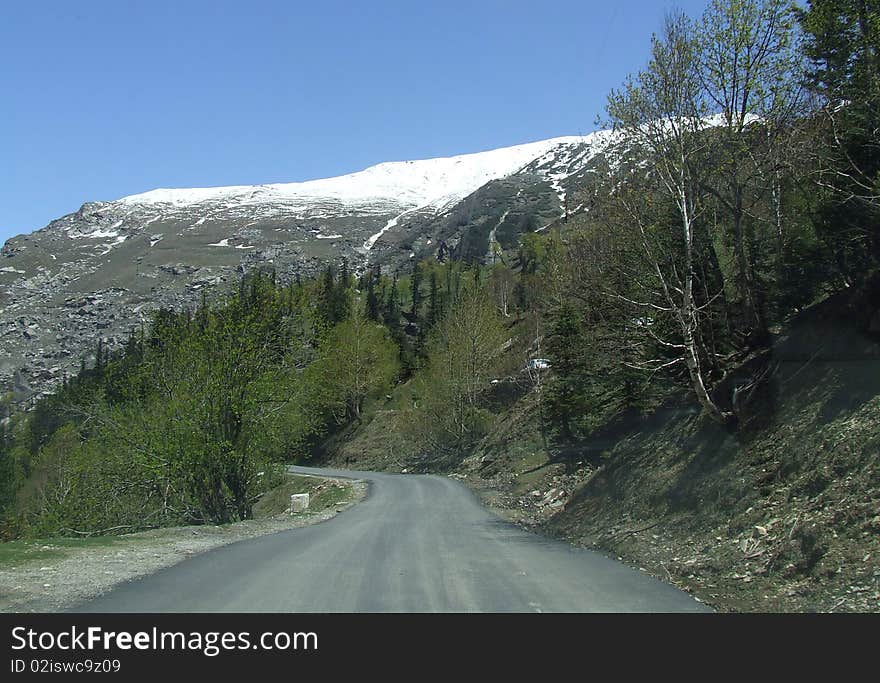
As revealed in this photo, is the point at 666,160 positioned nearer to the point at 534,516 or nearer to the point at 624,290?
the point at 624,290

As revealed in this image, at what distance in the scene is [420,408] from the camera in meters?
52.3

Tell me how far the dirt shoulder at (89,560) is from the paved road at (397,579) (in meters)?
0.55

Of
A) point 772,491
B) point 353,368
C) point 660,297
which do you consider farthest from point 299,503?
point 353,368

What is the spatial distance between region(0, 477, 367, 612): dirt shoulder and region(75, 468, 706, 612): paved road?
546mm

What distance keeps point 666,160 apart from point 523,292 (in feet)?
266

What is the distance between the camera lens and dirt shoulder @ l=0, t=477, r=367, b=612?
8.59m

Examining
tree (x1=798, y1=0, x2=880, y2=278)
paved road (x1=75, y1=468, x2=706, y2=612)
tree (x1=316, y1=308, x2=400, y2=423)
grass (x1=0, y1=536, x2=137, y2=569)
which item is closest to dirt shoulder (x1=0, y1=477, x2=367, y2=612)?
grass (x1=0, y1=536, x2=137, y2=569)

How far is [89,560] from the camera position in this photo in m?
11.7

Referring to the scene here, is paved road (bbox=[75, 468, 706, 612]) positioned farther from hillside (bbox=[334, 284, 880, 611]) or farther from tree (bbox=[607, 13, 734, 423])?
tree (bbox=[607, 13, 734, 423])

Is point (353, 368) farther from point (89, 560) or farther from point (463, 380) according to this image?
point (89, 560)

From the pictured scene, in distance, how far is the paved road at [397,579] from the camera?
25.8 ft

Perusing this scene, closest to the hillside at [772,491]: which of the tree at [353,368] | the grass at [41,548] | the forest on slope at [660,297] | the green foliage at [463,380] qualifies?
the forest on slope at [660,297]

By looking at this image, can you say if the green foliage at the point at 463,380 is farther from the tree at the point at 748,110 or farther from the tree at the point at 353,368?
the tree at the point at 748,110

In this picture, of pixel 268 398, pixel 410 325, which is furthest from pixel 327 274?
pixel 268 398
